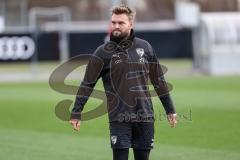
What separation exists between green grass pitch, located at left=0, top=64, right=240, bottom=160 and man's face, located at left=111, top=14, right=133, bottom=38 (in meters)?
3.77

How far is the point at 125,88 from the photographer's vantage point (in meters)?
7.28

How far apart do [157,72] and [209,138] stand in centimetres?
514

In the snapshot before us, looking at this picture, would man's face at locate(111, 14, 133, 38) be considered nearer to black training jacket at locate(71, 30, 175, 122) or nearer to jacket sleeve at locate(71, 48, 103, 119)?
black training jacket at locate(71, 30, 175, 122)

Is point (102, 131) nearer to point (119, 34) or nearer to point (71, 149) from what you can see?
point (71, 149)

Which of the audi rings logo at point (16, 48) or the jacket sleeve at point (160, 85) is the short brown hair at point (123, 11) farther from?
the audi rings logo at point (16, 48)

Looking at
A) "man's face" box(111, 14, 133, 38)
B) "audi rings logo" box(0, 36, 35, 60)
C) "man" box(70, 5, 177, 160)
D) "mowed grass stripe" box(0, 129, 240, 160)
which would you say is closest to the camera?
"man's face" box(111, 14, 133, 38)

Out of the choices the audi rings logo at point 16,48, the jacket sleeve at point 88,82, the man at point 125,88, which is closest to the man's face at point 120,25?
the man at point 125,88

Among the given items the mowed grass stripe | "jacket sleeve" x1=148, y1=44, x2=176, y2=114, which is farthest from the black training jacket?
the mowed grass stripe

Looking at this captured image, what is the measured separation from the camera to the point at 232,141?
11977 mm

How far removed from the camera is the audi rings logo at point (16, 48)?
33.9 meters

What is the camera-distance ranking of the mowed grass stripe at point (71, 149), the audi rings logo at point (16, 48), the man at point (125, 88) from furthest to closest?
the audi rings logo at point (16, 48) < the mowed grass stripe at point (71, 149) < the man at point (125, 88)

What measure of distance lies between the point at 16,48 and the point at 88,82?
27698mm

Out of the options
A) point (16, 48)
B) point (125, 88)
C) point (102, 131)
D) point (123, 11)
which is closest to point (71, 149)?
point (102, 131)

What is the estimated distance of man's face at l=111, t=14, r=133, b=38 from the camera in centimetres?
704
